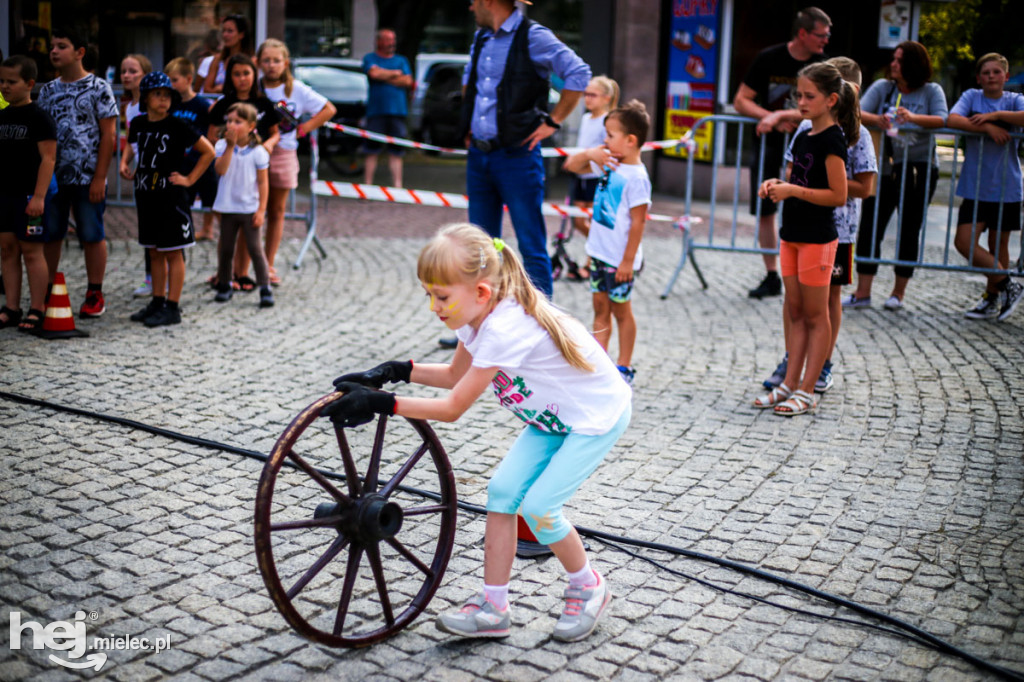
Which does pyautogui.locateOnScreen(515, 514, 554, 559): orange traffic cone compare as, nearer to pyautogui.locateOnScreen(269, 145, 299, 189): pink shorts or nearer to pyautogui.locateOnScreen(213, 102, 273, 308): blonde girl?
pyautogui.locateOnScreen(213, 102, 273, 308): blonde girl

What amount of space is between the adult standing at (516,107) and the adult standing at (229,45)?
306cm

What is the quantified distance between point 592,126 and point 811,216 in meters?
4.05

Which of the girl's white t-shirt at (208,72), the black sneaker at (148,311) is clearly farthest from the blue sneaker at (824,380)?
the girl's white t-shirt at (208,72)

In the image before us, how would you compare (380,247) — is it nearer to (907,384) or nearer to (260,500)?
(907,384)

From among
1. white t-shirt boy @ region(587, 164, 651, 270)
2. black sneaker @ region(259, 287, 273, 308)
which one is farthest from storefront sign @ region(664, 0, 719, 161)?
white t-shirt boy @ region(587, 164, 651, 270)

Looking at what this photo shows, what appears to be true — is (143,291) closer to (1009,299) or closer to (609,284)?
(609,284)

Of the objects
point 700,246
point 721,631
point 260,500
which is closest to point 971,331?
point 700,246

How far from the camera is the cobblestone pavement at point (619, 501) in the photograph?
339 centimetres

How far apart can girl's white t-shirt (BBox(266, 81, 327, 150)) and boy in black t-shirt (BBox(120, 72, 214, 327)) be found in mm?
1266

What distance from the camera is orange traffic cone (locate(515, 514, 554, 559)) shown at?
4.14 m

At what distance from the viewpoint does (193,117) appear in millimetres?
7637

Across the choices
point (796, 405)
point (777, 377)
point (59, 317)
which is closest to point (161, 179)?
point (59, 317)

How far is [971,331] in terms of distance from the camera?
8.01 metres

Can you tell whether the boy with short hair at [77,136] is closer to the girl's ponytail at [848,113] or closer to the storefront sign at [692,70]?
the girl's ponytail at [848,113]
